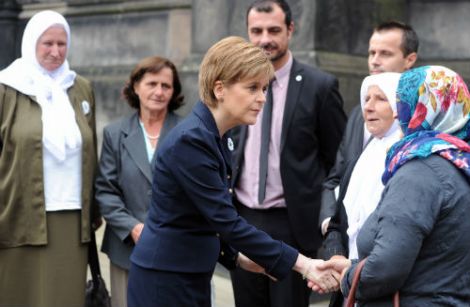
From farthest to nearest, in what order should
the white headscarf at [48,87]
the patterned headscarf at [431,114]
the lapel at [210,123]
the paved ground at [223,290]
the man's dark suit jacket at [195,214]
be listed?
the paved ground at [223,290]
the white headscarf at [48,87]
the lapel at [210,123]
the man's dark suit jacket at [195,214]
the patterned headscarf at [431,114]

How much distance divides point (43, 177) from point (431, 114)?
9.02 ft

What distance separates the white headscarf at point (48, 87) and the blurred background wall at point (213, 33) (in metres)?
2.57

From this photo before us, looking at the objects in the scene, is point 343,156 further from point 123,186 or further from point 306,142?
point 123,186

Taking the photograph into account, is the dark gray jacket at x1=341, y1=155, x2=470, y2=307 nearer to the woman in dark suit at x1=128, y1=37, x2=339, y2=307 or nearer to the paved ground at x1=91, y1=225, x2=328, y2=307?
the woman in dark suit at x1=128, y1=37, x2=339, y2=307

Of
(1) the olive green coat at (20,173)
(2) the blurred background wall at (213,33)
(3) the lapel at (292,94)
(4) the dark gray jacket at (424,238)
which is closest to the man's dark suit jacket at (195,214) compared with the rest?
(4) the dark gray jacket at (424,238)

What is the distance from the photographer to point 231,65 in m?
3.59

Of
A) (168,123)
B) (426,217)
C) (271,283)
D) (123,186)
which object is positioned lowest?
(271,283)

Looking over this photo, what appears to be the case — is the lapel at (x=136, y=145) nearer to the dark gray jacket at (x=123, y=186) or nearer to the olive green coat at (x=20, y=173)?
the dark gray jacket at (x=123, y=186)

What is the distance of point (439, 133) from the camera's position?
3217 mm

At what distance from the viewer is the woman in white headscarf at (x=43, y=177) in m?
5.22

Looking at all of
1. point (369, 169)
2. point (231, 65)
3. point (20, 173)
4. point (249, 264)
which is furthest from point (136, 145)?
point (231, 65)

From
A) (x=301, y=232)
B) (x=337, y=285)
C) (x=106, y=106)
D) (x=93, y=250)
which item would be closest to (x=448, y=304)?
(x=337, y=285)

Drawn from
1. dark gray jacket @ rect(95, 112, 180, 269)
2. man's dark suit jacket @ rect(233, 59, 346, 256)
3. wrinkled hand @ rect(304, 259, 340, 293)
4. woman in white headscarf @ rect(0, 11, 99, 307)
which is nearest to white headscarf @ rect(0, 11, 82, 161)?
woman in white headscarf @ rect(0, 11, 99, 307)

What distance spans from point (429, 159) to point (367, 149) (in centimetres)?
117
